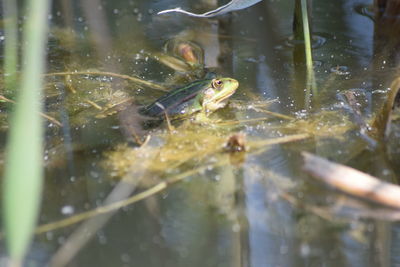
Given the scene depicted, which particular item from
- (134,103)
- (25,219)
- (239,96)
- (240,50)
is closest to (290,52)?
(240,50)

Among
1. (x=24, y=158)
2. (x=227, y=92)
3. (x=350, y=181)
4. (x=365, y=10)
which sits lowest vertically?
(x=365, y=10)

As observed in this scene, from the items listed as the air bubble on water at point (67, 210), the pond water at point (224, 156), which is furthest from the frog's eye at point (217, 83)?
the air bubble on water at point (67, 210)

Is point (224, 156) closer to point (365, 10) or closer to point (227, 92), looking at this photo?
point (227, 92)

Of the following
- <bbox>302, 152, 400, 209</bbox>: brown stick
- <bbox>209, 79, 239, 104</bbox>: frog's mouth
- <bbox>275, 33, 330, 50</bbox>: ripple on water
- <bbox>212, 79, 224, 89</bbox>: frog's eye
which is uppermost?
<bbox>302, 152, 400, 209</bbox>: brown stick

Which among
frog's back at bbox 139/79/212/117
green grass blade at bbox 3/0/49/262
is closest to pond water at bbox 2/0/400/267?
frog's back at bbox 139/79/212/117

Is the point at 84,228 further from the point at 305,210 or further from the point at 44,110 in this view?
the point at 44,110

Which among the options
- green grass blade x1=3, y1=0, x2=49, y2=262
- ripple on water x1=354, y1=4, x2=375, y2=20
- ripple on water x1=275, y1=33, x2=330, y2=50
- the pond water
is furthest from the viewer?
ripple on water x1=354, y1=4, x2=375, y2=20

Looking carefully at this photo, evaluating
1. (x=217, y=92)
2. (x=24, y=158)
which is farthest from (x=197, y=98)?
(x=24, y=158)

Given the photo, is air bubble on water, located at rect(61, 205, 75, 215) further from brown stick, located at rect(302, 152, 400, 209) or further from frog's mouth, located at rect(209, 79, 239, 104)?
frog's mouth, located at rect(209, 79, 239, 104)
